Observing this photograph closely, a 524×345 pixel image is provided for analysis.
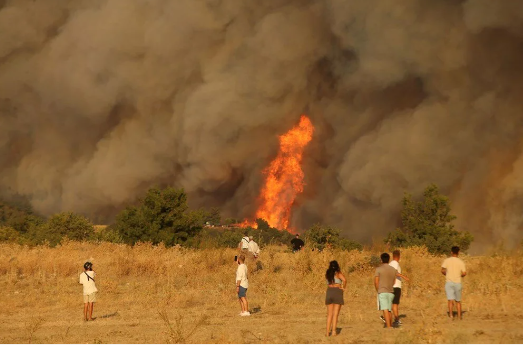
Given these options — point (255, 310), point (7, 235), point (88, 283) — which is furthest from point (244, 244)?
point (7, 235)

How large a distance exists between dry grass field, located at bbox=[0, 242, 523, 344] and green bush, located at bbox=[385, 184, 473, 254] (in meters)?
3.42

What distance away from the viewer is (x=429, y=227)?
26281 mm

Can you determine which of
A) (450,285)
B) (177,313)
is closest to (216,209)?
(177,313)

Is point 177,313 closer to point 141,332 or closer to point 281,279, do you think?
point 141,332

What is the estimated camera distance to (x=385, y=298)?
11406mm

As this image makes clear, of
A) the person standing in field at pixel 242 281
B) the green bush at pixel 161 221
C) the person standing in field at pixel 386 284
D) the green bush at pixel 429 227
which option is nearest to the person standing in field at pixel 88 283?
the person standing in field at pixel 242 281

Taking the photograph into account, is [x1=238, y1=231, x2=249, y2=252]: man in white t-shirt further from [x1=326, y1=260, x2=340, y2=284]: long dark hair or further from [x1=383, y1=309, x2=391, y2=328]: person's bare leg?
[x1=326, y1=260, x2=340, y2=284]: long dark hair

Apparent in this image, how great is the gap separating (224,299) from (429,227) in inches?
489

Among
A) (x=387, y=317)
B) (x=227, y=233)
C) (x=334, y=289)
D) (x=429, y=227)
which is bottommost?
(x=387, y=317)

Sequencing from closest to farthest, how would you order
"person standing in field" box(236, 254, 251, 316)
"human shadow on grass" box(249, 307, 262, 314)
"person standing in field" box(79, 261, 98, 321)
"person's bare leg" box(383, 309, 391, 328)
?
"person's bare leg" box(383, 309, 391, 328) < "person standing in field" box(236, 254, 251, 316) < "person standing in field" box(79, 261, 98, 321) < "human shadow on grass" box(249, 307, 262, 314)

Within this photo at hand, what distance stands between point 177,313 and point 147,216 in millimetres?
13459

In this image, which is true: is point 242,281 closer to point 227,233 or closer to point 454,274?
point 454,274

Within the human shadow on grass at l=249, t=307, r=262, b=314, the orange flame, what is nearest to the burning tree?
the orange flame

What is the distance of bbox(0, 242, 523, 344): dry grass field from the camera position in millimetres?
11859
